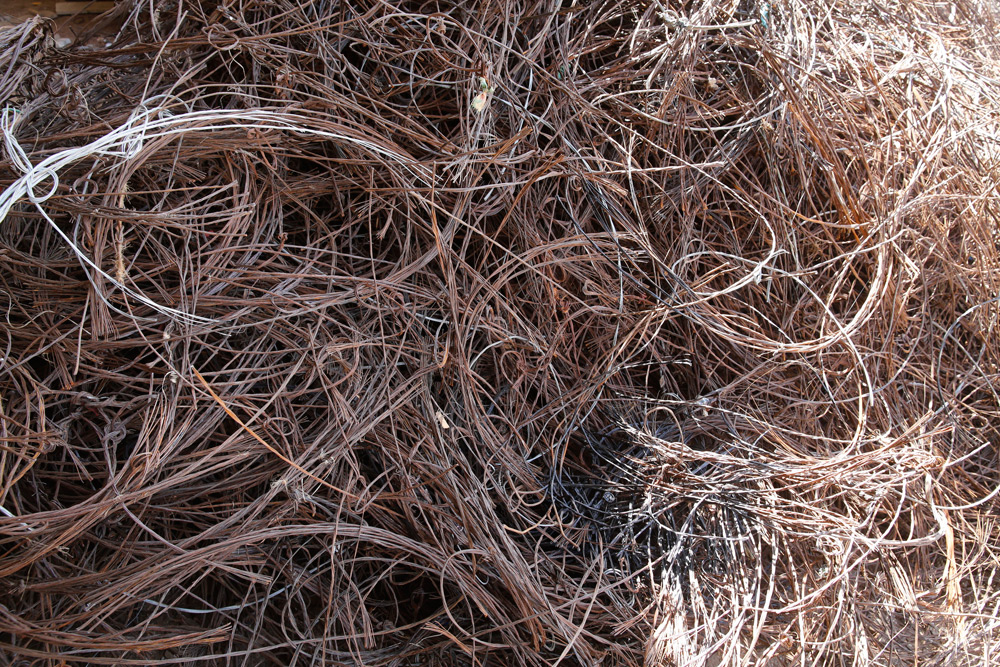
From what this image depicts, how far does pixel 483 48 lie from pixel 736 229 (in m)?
0.93

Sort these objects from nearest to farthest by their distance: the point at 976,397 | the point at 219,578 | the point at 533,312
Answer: the point at 219,578, the point at 533,312, the point at 976,397

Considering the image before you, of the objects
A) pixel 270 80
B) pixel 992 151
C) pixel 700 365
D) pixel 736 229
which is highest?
pixel 270 80

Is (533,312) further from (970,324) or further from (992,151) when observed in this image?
(992,151)

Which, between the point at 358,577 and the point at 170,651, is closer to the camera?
the point at 170,651

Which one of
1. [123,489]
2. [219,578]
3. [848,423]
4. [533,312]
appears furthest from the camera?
[848,423]

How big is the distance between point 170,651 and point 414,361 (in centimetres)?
90

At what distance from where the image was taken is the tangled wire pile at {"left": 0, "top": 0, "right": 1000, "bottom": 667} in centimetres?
131

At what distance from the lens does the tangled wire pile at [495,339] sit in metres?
1.31

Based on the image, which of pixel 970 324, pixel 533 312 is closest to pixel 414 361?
pixel 533 312

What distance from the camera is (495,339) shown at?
1.54 m

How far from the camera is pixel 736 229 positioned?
176 centimetres

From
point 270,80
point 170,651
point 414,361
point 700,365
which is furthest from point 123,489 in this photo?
point 700,365

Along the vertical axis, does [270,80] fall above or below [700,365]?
above

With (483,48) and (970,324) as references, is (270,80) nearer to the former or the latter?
(483,48)
